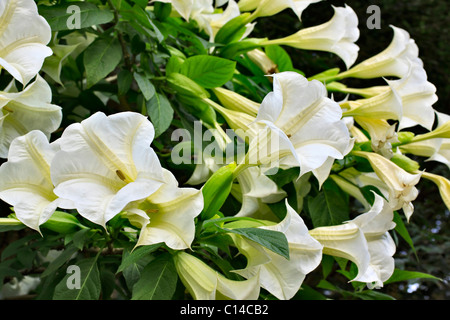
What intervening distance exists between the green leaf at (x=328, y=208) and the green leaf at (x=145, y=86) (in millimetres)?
357

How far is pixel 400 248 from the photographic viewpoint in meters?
2.12

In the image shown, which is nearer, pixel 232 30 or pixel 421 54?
pixel 232 30

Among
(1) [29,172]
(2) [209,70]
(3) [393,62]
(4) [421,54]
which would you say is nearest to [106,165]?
(1) [29,172]

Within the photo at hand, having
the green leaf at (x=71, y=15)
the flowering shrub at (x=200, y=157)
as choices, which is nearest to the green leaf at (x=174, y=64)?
the flowering shrub at (x=200, y=157)

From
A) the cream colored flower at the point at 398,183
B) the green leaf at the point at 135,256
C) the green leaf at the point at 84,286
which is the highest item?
the green leaf at the point at 135,256

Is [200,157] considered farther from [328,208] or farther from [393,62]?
[393,62]

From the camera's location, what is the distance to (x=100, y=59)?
39.9 inches

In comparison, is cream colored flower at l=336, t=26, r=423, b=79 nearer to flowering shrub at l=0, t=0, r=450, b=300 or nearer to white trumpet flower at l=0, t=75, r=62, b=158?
flowering shrub at l=0, t=0, r=450, b=300

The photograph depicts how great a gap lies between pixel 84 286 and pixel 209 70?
0.43 meters

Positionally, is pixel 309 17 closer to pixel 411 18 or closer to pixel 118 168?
pixel 411 18

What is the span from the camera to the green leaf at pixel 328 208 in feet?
3.42

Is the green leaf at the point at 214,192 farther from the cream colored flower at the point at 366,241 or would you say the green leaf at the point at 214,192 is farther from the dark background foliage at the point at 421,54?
the dark background foliage at the point at 421,54
